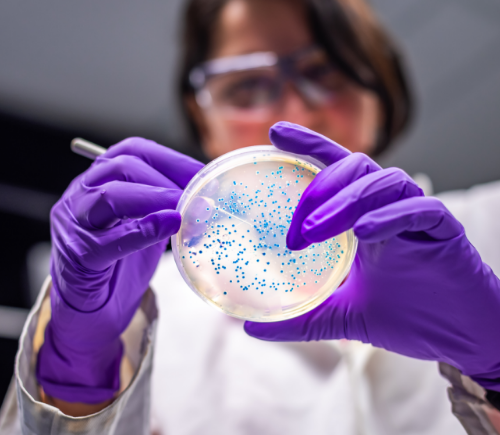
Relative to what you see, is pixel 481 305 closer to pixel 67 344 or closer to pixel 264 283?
pixel 264 283

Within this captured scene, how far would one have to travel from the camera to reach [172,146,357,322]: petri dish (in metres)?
0.56

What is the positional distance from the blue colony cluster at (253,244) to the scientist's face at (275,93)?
637 mm

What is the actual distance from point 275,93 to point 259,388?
0.84m

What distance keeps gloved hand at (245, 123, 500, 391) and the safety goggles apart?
66 centimetres

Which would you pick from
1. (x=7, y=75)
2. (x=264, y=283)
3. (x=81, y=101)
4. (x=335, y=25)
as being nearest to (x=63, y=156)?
(x=81, y=101)

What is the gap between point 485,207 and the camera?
3.59 feet

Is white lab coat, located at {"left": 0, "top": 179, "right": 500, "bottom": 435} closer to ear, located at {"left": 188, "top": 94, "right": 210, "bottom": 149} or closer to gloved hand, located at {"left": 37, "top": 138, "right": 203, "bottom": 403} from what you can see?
gloved hand, located at {"left": 37, "top": 138, "right": 203, "bottom": 403}

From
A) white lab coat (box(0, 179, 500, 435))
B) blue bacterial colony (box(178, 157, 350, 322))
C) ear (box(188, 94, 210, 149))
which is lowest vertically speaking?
white lab coat (box(0, 179, 500, 435))

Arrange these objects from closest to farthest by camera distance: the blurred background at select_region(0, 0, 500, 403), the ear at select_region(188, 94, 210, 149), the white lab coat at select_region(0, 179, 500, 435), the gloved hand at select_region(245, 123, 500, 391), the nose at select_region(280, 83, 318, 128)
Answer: the gloved hand at select_region(245, 123, 500, 391) → the white lab coat at select_region(0, 179, 500, 435) → the nose at select_region(280, 83, 318, 128) → the ear at select_region(188, 94, 210, 149) → the blurred background at select_region(0, 0, 500, 403)

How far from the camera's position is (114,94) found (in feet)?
8.64

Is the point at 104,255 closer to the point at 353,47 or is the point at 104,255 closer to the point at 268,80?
the point at 268,80

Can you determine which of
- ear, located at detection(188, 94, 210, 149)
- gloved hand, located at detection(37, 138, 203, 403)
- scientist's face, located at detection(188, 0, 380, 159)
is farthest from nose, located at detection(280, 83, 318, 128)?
gloved hand, located at detection(37, 138, 203, 403)

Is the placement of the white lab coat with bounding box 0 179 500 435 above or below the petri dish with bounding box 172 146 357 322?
below

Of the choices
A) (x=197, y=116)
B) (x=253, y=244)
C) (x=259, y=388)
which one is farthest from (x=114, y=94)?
(x=253, y=244)
